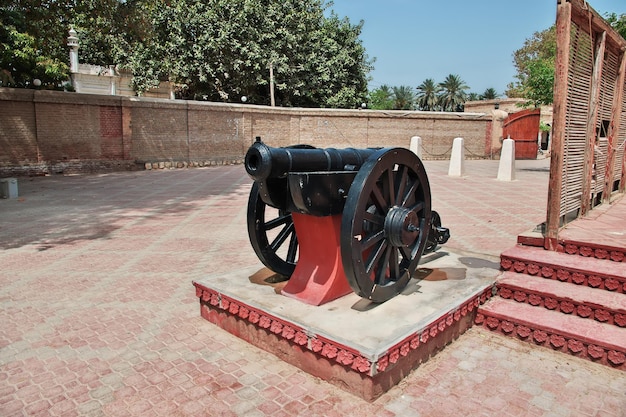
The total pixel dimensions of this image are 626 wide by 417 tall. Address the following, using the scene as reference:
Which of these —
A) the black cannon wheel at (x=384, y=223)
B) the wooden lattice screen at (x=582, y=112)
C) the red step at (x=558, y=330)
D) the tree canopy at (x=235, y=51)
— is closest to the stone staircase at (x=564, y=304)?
the red step at (x=558, y=330)

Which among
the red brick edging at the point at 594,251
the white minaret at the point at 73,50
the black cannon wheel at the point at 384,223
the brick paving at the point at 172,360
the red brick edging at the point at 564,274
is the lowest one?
the brick paving at the point at 172,360

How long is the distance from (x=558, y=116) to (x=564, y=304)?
1.94m

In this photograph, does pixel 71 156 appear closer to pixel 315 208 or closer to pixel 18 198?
pixel 18 198

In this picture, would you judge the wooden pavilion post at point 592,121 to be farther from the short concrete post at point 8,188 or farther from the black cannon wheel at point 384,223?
the short concrete post at point 8,188

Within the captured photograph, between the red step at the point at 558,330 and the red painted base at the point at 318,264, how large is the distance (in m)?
1.29

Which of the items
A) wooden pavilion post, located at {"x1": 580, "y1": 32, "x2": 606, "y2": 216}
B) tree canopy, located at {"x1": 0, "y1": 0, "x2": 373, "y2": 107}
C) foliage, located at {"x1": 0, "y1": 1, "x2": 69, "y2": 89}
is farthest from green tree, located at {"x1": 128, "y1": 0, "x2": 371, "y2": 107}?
wooden pavilion post, located at {"x1": 580, "y1": 32, "x2": 606, "y2": 216}

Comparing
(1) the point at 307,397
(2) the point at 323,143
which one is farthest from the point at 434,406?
(2) the point at 323,143

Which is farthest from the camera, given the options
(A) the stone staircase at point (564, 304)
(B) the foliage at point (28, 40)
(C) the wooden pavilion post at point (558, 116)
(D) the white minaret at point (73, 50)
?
(D) the white minaret at point (73, 50)

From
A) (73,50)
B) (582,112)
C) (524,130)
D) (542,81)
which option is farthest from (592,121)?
(73,50)

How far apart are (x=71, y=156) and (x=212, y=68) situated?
10.5 meters

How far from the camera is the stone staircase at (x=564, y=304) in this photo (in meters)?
3.60

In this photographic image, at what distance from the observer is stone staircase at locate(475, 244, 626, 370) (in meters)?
3.60

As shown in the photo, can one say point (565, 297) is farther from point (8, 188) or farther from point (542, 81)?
point (542, 81)

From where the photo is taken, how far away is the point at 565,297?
13.0 ft
